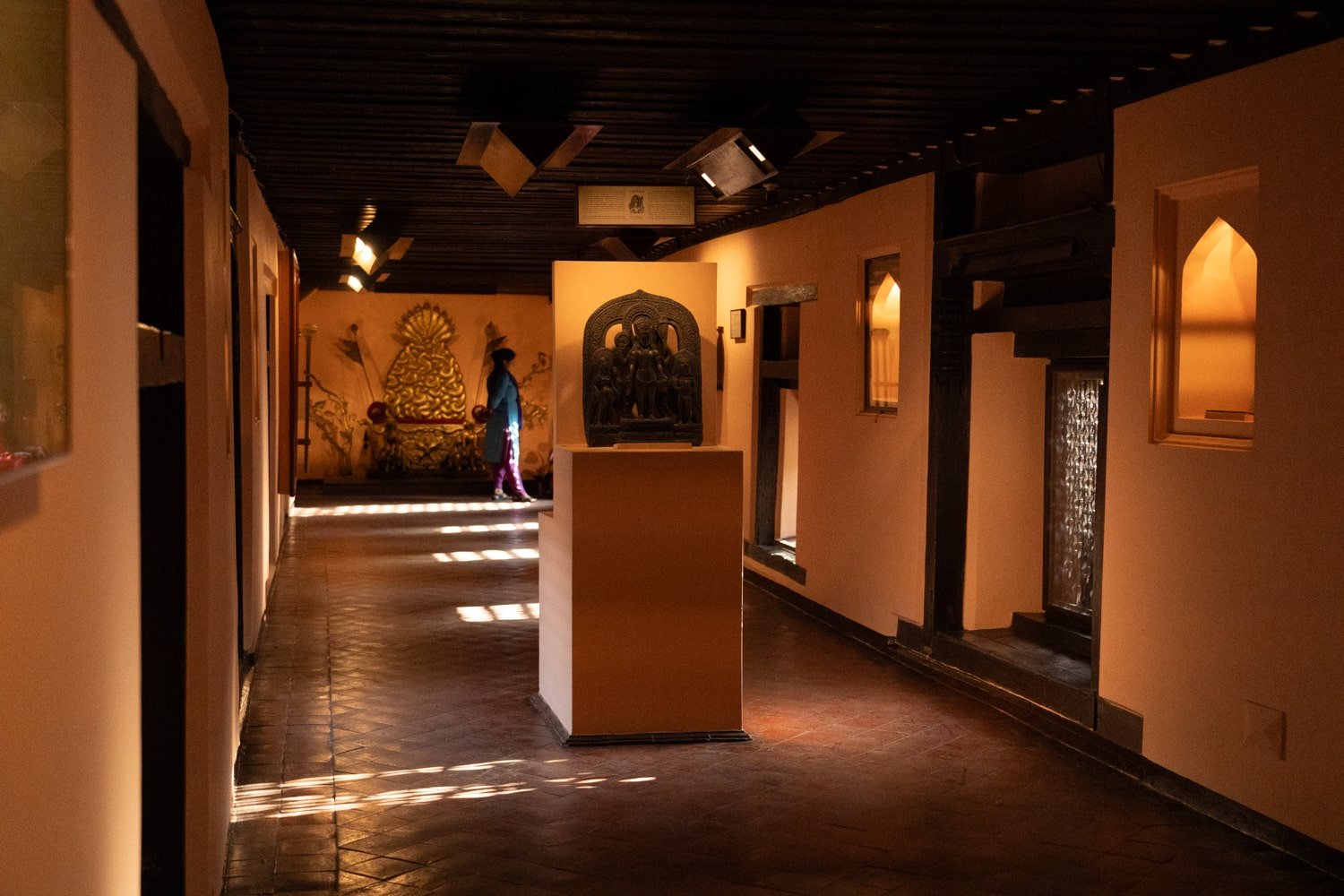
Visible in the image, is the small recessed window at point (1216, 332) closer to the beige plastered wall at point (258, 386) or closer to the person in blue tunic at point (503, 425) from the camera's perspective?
the beige plastered wall at point (258, 386)

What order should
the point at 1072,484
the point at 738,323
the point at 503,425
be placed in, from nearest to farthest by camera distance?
the point at 1072,484 → the point at 738,323 → the point at 503,425

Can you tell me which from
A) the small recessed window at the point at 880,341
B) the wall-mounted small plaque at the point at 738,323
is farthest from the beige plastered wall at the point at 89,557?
the wall-mounted small plaque at the point at 738,323

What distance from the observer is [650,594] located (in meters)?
6.20

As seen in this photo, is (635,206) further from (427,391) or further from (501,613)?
(427,391)

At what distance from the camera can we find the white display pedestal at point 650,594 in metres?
6.13

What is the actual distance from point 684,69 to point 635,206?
3094mm

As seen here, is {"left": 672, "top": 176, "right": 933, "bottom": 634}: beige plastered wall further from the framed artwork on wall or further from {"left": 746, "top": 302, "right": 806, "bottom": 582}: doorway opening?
the framed artwork on wall

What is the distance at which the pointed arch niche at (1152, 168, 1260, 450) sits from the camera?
5461mm

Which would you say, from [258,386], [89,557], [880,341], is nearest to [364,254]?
[258,386]

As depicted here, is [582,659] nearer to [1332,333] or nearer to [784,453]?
[1332,333]

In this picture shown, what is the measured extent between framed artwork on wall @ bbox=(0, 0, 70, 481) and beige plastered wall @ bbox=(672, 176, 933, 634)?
21.9ft

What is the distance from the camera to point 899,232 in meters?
8.19

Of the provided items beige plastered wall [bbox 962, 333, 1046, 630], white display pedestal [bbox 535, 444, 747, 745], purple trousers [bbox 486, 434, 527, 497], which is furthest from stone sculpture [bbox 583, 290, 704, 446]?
purple trousers [bbox 486, 434, 527, 497]

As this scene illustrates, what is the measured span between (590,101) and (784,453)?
559 cm
